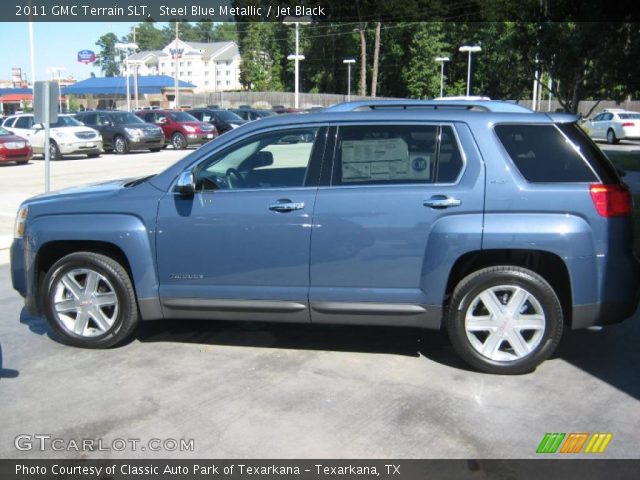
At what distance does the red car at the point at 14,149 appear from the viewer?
21.4 meters

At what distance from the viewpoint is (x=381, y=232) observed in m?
4.71

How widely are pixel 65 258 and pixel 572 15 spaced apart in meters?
11.9

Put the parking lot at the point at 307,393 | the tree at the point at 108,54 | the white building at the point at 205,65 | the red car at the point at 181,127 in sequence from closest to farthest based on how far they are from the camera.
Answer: the parking lot at the point at 307,393 → the red car at the point at 181,127 → the white building at the point at 205,65 → the tree at the point at 108,54

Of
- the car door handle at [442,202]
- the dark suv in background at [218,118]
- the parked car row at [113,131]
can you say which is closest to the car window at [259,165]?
the car door handle at [442,202]

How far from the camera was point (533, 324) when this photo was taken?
4.73 metres

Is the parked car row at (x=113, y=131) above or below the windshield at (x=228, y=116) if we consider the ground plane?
below

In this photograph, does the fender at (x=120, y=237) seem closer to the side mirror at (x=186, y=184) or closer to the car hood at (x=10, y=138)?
the side mirror at (x=186, y=184)

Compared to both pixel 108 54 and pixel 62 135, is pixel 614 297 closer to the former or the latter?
pixel 62 135

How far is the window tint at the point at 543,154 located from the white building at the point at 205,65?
11044 centimetres

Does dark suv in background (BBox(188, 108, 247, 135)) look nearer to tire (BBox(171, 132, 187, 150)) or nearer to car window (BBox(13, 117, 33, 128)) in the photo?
tire (BBox(171, 132, 187, 150))

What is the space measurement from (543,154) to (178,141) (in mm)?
25346

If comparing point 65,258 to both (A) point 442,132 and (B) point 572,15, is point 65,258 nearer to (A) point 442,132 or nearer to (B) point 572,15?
(A) point 442,132

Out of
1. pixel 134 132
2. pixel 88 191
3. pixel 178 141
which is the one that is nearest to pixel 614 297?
pixel 88 191

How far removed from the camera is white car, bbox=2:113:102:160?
2364cm
